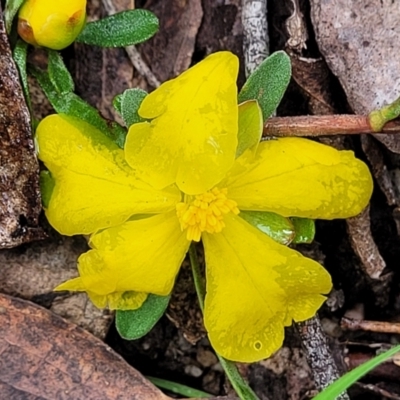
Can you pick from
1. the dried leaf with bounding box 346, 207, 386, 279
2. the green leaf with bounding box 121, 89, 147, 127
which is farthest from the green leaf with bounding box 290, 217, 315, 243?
the green leaf with bounding box 121, 89, 147, 127

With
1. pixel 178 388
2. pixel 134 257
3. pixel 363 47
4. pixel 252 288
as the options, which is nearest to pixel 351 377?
pixel 252 288

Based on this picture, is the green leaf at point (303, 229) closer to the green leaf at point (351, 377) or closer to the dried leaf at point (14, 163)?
the green leaf at point (351, 377)

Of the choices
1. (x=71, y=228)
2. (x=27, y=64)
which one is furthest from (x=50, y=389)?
(x=27, y=64)

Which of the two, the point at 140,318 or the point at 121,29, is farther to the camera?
the point at 121,29

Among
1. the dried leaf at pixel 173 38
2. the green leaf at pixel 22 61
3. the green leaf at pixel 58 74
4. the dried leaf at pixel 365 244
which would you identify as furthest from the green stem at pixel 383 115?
the green leaf at pixel 22 61

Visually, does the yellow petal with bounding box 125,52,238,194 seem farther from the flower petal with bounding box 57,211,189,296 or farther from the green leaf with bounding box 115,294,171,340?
the green leaf with bounding box 115,294,171,340

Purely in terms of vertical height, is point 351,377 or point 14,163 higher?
point 14,163

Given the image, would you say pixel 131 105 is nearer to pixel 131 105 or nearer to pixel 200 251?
pixel 131 105
